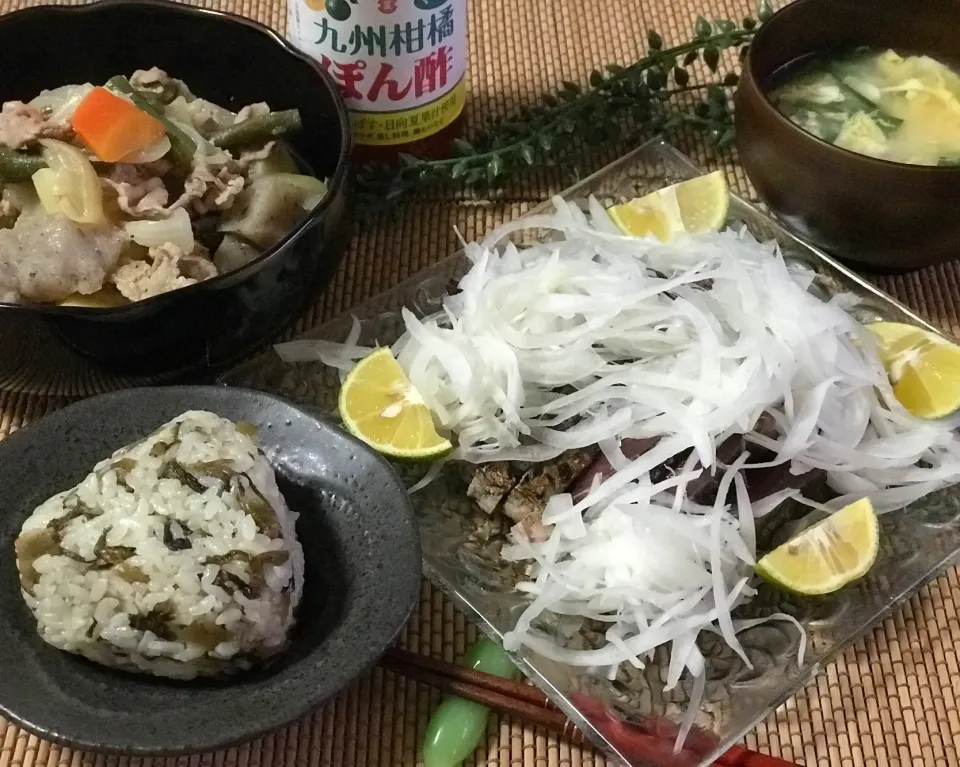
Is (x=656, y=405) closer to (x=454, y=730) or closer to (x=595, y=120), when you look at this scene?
(x=454, y=730)

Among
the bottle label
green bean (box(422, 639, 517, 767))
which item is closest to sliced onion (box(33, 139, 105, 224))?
→ the bottle label

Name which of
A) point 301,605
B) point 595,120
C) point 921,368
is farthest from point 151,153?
point 921,368

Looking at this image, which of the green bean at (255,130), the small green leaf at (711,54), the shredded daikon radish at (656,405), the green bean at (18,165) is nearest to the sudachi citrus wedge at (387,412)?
the shredded daikon radish at (656,405)

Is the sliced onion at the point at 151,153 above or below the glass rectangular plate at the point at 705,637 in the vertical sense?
above

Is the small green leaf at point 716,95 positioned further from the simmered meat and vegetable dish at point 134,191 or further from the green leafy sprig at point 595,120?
the simmered meat and vegetable dish at point 134,191

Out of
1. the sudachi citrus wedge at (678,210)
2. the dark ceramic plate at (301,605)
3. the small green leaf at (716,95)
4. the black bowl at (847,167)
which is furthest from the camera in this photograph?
the small green leaf at (716,95)
